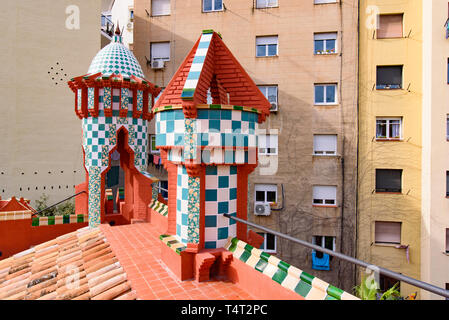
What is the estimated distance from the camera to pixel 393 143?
14766mm

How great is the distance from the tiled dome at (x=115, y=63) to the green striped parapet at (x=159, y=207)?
4.78 metres

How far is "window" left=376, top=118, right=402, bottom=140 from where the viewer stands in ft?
49.1

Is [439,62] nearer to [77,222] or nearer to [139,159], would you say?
[139,159]

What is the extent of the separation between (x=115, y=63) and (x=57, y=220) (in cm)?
611

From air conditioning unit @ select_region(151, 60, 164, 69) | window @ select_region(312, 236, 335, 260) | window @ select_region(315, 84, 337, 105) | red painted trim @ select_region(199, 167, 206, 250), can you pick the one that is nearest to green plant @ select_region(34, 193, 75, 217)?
air conditioning unit @ select_region(151, 60, 164, 69)

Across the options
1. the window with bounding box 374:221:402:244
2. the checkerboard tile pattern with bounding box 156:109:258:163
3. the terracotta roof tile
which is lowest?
the window with bounding box 374:221:402:244

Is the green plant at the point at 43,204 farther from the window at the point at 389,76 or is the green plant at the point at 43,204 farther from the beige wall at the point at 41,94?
the window at the point at 389,76

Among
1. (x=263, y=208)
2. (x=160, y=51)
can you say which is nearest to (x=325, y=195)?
(x=263, y=208)

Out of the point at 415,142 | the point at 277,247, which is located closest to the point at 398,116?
the point at 415,142

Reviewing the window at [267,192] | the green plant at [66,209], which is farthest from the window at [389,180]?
the green plant at [66,209]

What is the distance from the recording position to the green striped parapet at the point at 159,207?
28.1 feet

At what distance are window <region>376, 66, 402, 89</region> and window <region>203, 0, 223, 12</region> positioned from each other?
10230 mm

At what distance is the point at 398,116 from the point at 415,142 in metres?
1.69

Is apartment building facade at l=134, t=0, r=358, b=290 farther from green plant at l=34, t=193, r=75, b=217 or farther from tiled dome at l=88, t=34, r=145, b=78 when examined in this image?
green plant at l=34, t=193, r=75, b=217
